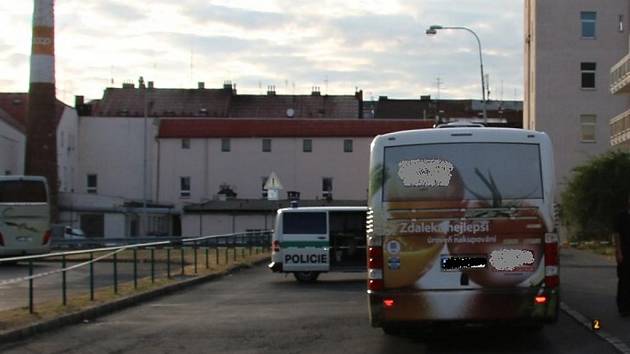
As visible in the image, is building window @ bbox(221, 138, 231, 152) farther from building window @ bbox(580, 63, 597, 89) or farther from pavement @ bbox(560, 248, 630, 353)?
pavement @ bbox(560, 248, 630, 353)

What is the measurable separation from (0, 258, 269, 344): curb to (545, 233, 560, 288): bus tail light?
6840 mm

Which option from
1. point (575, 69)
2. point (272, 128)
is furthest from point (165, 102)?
point (575, 69)

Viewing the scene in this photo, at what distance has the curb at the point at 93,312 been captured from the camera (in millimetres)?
13125

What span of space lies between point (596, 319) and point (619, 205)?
1122 inches

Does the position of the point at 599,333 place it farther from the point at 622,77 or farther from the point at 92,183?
the point at 92,183

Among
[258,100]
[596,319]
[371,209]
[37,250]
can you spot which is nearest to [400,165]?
[371,209]

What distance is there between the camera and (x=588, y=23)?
209ft

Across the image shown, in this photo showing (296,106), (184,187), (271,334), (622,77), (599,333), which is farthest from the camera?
(296,106)

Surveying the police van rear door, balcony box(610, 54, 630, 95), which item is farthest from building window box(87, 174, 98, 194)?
the police van rear door

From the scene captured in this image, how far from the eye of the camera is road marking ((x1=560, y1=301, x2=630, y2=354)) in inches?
445

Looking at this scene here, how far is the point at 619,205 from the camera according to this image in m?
41.4

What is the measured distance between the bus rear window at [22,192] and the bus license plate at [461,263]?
89.9 ft

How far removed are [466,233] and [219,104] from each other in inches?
3335

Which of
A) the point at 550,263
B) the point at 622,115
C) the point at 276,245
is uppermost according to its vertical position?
the point at 622,115
